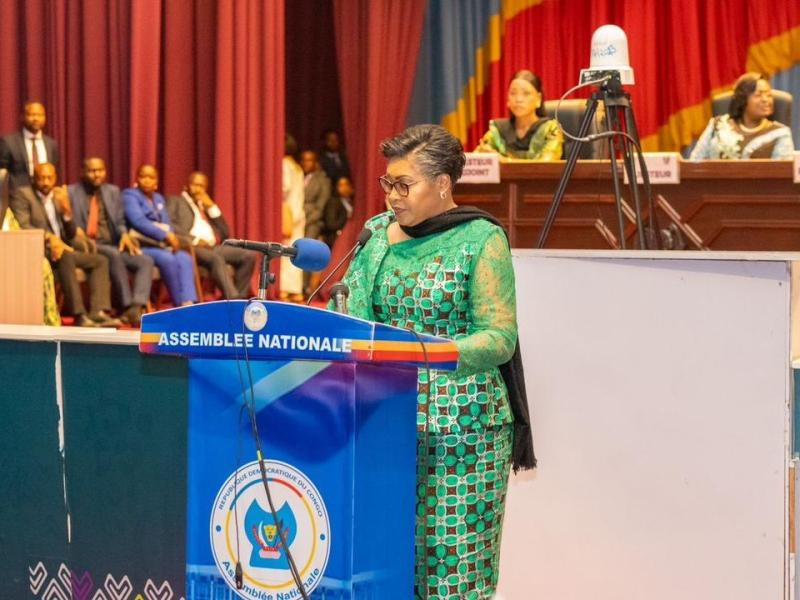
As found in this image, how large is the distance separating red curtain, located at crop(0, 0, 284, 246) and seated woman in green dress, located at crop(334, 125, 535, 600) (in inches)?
279

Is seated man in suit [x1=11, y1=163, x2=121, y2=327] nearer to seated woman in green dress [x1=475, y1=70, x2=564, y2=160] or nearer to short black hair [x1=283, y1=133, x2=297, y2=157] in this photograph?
seated woman in green dress [x1=475, y1=70, x2=564, y2=160]

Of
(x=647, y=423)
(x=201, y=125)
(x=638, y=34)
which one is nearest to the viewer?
(x=647, y=423)

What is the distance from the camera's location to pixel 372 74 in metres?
11.3

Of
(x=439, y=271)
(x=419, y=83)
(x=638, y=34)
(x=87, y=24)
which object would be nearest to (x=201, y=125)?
(x=87, y=24)

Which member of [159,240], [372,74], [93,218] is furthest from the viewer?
[372,74]

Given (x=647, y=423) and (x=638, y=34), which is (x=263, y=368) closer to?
(x=647, y=423)

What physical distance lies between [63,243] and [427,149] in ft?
19.0

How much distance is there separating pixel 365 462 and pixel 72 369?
1.47 meters

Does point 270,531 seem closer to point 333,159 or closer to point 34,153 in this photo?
point 34,153

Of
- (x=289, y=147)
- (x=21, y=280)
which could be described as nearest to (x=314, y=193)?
(x=289, y=147)

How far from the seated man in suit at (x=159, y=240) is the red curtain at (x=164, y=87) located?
79cm

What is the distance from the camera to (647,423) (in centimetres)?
337

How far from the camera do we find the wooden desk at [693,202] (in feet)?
22.0

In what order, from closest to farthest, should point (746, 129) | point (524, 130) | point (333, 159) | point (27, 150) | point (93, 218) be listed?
point (524, 130) → point (746, 129) → point (27, 150) → point (93, 218) → point (333, 159)
